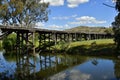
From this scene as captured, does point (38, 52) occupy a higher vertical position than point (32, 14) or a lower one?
lower

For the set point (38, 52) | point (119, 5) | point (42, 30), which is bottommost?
point (38, 52)

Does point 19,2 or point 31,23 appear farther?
point 31,23

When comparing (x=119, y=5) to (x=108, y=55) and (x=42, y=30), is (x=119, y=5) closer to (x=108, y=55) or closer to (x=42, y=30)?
(x=108, y=55)

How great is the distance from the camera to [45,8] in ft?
187

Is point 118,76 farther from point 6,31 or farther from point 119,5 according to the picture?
point 6,31

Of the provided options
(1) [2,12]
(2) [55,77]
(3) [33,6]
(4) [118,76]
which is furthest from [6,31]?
(3) [33,6]

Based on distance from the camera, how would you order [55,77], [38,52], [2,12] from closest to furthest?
[55,77]
[38,52]
[2,12]

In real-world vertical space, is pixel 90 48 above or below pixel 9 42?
below

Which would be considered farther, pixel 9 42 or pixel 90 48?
pixel 9 42

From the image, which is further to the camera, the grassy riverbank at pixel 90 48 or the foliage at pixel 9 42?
the foliage at pixel 9 42

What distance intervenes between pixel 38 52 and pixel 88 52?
8140 millimetres

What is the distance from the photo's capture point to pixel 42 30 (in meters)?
40.3

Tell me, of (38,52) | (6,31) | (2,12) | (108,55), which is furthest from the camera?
(2,12)

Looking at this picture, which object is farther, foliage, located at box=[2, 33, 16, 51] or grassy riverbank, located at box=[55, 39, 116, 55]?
foliage, located at box=[2, 33, 16, 51]
